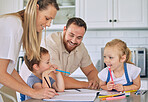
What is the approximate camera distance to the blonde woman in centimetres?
128

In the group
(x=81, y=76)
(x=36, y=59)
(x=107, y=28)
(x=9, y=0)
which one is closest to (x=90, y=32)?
(x=107, y=28)

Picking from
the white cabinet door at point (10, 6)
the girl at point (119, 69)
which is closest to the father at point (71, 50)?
the girl at point (119, 69)

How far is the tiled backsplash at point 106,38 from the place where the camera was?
12.4 feet

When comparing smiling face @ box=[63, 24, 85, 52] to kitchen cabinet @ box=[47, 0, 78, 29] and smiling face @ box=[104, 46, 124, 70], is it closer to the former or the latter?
smiling face @ box=[104, 46, 124, 70]

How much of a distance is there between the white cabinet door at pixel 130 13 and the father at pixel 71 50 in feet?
4.10

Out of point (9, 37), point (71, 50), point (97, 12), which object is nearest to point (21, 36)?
point (9, 37)

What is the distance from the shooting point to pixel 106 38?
3.89 meters

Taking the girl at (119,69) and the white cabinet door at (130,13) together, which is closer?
the girl at (119,69)

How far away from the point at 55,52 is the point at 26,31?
81cm

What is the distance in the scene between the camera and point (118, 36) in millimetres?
3854

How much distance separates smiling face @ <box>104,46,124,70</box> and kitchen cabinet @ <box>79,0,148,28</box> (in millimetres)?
1751

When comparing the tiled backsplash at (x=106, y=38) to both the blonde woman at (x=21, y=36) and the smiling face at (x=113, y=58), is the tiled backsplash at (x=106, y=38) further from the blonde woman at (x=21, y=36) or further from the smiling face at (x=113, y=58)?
the blonde woman at (x=21, y=36)

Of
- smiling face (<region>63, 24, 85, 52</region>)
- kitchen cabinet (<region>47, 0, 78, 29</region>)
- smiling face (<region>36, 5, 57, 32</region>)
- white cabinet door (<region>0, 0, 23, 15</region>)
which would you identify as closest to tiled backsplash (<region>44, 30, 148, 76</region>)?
kitchen cabinet (<region>47, 0, 78, 29</region>)

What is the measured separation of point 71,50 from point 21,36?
1.09 metres
